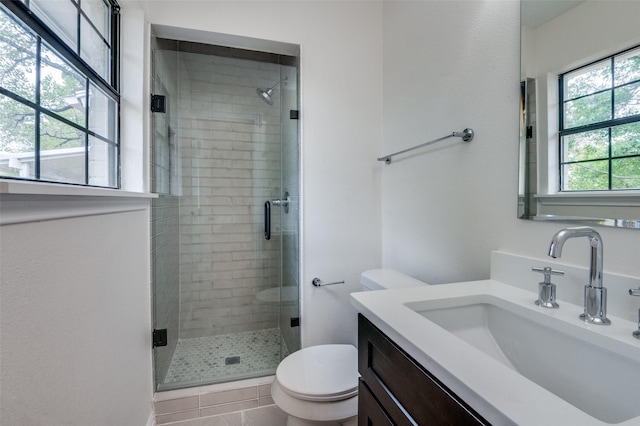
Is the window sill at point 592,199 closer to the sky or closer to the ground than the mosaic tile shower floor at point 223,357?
closer to the sky

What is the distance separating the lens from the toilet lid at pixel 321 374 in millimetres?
1177

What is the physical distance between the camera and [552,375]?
28.0 inches

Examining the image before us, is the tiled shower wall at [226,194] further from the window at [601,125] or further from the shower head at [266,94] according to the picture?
the window at [601,125]

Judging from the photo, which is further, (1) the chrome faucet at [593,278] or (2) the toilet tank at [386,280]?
(2) the toilet tank at [386,280]

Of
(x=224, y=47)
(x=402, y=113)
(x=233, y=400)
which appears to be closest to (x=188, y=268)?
(x=233, y=400)

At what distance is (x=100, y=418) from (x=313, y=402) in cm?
71

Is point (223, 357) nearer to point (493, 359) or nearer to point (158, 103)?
point (158, 103)

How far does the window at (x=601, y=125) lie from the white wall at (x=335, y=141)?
1129mm

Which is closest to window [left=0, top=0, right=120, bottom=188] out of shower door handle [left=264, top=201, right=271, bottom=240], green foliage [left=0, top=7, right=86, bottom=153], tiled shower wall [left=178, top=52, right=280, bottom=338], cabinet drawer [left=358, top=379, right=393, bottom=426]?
green foliage [left=0, top=7, right=86, bottom=153]

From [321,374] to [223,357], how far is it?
0.96 m

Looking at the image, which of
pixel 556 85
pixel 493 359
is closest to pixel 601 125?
pixel 556 85

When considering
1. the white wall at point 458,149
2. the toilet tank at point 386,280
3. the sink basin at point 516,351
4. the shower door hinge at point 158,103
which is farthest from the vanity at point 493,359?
the shower door hinge at point 158,103

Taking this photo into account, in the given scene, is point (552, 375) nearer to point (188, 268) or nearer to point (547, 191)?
point (547, 191)

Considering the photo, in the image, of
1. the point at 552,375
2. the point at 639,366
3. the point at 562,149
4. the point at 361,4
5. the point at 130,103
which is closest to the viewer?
the point at 639,366
